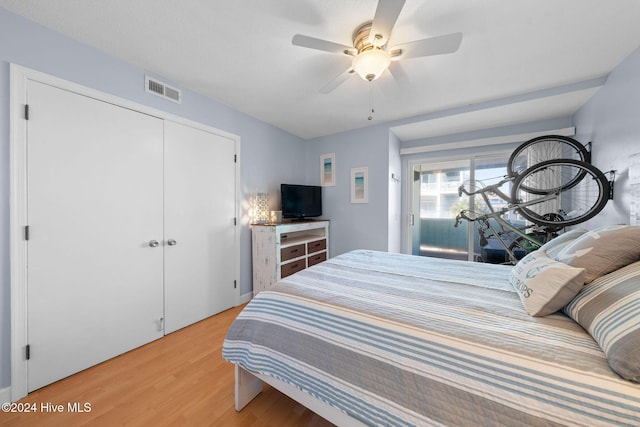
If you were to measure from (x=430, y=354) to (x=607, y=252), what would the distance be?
3.12ft

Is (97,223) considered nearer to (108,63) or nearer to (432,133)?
(108,63)

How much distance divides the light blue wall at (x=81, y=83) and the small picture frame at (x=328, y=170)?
48.1 inches

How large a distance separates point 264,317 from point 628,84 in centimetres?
329

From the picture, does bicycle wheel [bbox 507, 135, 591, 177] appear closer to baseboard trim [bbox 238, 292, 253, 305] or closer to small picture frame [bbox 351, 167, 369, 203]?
small picture frame [bbox 351, 167, 369, 203]

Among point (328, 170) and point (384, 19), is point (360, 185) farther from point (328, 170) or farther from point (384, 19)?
point (384, 19)

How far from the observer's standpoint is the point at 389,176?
3.40 m

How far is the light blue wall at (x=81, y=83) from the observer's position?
1438 millimetres

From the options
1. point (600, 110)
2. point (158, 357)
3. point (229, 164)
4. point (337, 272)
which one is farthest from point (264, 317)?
point (600, 110)

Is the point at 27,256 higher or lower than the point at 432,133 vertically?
lower

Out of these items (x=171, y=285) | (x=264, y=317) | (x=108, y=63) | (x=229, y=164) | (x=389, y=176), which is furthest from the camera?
(x=389, y=176)

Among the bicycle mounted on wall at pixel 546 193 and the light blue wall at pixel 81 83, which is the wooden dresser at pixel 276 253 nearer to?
the light blue wall at pixel 81 83

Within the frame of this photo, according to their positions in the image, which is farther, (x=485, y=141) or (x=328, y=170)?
(x=328, y=170)

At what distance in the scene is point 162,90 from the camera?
2158 mm

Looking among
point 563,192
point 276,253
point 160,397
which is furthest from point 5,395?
point 563,192
